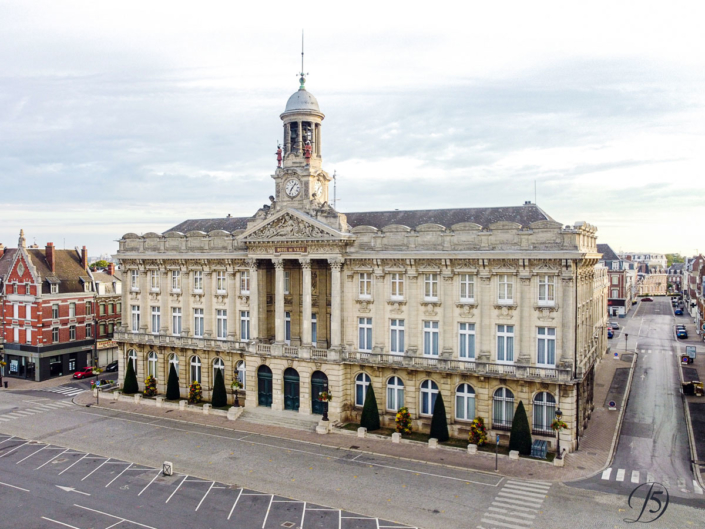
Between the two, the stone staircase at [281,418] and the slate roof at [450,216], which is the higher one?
the slate roof at [450,216]

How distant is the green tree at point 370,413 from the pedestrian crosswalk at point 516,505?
13.2m

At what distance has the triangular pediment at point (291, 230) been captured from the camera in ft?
163

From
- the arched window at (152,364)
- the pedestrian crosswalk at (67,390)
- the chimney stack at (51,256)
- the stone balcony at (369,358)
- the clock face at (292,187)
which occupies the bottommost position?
the pedestrian crosswalk at (67,390)

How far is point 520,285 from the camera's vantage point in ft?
144

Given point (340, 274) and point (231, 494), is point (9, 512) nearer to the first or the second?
point (231, 494)

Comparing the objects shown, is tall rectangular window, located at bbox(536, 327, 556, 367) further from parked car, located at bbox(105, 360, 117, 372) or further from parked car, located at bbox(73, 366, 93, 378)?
parked car, located at bbox(105, 360, 117, 372)

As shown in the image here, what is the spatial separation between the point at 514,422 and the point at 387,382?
456 inches

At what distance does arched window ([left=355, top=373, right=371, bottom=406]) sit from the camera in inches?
1970

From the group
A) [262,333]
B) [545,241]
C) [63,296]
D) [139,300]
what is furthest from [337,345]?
[63,296]

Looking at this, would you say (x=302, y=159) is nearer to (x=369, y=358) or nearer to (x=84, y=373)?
(x=369, y=358)

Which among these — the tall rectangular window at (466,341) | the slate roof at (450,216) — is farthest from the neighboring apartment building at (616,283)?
the tall rectangular window at (466,341)

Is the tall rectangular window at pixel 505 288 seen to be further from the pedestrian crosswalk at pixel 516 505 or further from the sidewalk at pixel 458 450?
the pedestrian crosswalk at pixel 516 505

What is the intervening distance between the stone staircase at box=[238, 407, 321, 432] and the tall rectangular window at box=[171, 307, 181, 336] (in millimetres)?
12859

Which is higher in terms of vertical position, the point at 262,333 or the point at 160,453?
the point at 262,333
